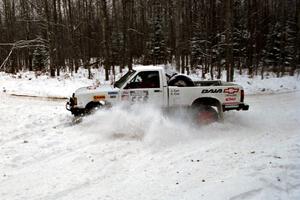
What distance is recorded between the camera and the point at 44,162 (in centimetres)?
718

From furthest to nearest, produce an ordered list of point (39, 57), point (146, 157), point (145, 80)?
1. point (39, 57)
2. point (145, 80)
3. point (146, 157)

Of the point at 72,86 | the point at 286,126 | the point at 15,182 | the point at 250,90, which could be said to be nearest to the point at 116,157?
the point at 15,182

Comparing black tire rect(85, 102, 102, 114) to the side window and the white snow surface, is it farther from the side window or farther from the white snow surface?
the white snow surface

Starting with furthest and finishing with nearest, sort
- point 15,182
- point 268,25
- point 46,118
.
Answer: point 268,25
point 46,118
point 15,182

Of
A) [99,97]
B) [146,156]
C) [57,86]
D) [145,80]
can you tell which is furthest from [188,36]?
[146,156]

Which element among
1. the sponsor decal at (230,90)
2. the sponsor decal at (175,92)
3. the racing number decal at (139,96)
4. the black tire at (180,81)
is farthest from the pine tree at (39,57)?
the sponsor decal at (230,90)

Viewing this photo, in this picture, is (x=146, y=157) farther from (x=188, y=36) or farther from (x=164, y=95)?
(x=188, y=36)

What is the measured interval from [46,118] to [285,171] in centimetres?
789

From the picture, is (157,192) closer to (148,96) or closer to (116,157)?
(116,157)

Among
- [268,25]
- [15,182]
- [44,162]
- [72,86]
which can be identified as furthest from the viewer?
[268,25]

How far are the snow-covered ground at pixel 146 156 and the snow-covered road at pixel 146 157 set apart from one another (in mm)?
19

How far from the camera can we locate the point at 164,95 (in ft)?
32.8

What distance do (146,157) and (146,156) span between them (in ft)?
0.23

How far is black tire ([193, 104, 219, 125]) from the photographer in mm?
10055
